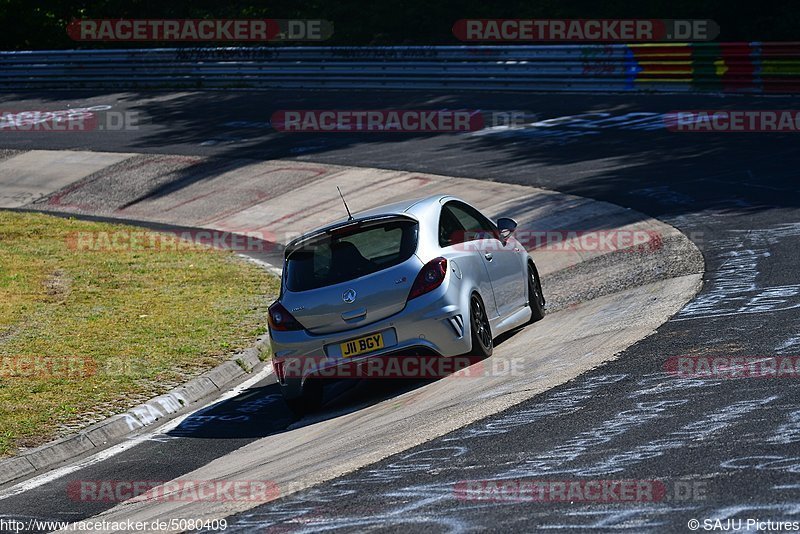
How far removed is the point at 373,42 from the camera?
3662 centimetres

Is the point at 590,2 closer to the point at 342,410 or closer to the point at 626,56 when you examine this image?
the point at 626,56

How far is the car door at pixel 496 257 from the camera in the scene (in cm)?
1066

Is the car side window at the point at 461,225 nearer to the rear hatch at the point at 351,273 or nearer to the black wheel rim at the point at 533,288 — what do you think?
the rear hatch at the point at 351,273

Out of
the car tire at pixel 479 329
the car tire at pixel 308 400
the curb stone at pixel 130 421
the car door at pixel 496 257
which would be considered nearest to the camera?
the curb stone at pixel 130 421

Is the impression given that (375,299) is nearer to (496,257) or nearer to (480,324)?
(480,324)

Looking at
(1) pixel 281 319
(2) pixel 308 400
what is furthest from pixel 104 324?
(2) pixel 308 400

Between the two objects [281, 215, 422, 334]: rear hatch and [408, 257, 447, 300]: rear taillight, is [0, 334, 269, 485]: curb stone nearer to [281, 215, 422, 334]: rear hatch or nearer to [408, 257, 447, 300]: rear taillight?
[281, 215, 422, 334]: rear hatch

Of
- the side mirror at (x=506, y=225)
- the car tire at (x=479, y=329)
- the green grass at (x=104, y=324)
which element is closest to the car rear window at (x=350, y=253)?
the car tire at (x=479, y=329)

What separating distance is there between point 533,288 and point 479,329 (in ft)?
6.44

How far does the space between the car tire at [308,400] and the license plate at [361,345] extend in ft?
1.28

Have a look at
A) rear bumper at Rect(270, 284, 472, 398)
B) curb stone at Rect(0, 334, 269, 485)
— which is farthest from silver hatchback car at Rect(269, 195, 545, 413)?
curb stone at Rect(0, 334, 269, 485)

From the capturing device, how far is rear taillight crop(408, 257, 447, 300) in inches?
376

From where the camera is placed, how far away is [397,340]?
9469mm

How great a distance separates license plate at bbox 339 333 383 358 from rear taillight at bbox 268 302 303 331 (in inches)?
17.6
